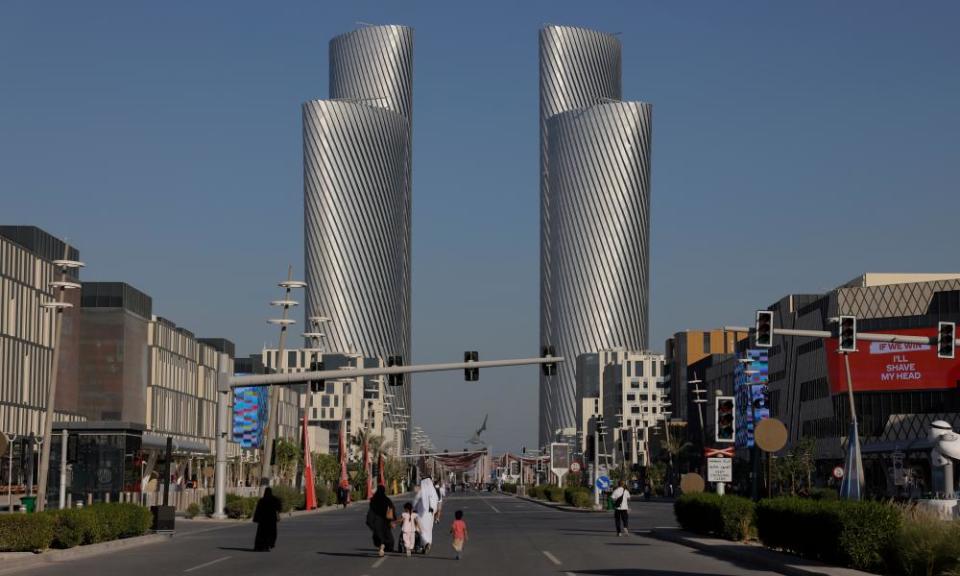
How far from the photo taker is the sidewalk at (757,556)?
2558 centimetres

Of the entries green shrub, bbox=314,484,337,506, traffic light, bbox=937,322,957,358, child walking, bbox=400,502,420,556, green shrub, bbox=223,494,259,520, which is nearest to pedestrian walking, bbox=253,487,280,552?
child walking, bbox=400,502,420,556

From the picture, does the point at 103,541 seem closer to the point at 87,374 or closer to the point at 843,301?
the point at 87,374

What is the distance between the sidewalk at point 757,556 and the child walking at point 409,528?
726cm

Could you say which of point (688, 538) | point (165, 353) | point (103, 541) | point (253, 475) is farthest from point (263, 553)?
point (253, 475)

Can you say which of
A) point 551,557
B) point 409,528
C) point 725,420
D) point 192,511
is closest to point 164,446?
point 192,511

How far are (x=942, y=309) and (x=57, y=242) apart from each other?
81.7 meters

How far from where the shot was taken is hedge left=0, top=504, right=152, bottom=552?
33.0 meters

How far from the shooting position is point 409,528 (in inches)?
1348

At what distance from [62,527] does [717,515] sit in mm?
18016

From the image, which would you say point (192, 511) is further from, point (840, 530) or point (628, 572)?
point (840, 530)

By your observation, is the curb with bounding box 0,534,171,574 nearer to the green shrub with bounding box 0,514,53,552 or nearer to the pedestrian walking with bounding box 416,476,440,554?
the green shrub with bounding box 0,514,53,552

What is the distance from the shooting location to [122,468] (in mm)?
58875

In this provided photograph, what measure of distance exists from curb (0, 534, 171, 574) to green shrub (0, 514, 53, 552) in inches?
15.9

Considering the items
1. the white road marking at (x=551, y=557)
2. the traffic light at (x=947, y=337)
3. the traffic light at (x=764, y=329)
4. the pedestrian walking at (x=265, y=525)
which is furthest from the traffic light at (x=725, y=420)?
the pedestrian walking at (x=265, y=525)
